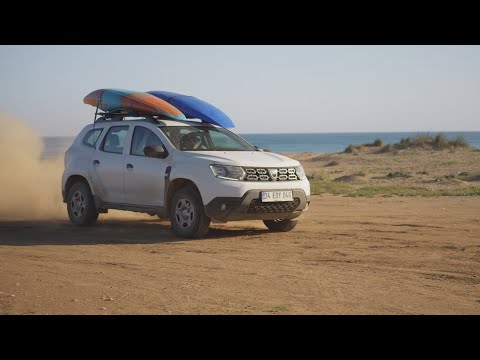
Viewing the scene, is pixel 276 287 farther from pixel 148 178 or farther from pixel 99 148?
pixel 99 148

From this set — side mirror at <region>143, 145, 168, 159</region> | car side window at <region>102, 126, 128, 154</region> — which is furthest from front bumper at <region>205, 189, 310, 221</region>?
car side window at <region>102, 126, 128, 154</region>

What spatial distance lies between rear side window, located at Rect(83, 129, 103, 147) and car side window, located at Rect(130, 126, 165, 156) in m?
1.03

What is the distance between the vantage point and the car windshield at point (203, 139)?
1177 centimetres

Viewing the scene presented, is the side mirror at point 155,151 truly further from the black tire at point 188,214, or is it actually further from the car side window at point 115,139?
the car side window at point 115,139

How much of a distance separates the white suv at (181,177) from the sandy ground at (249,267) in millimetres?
415

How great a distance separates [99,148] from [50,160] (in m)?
6.11

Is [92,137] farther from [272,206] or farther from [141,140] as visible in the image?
[272,206]

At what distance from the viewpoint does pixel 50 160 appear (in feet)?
60.4

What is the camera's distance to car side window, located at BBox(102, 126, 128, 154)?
12391mm

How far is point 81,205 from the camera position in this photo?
12.9m

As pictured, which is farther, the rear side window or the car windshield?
the rear side window

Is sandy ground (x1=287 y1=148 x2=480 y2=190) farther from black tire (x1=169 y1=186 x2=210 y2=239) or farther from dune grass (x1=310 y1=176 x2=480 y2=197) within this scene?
black tire (x1=169 y1=186 x2=210 y2=239)
